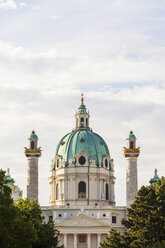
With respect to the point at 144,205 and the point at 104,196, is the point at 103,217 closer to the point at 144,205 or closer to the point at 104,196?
the point at 104,196

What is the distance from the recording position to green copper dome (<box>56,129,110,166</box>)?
5723 inches

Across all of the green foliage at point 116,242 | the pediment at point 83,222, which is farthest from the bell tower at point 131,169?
the green foliage at point 116,242

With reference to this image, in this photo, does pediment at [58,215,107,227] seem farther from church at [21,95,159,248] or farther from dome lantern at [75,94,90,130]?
dome lantern at [75,94,90,130]

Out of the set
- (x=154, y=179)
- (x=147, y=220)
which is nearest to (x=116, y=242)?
(x=147, y=220)

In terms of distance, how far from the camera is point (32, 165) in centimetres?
13862

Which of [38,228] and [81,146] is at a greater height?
[81,146]

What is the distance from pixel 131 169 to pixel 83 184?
1323 cm

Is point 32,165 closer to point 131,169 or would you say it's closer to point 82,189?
point 82,189

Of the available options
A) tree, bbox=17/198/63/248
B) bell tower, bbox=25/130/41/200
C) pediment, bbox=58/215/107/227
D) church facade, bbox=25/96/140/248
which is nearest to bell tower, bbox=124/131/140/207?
church facade, bbox=25/96/140/248

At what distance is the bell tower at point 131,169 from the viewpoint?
13425 centimetres

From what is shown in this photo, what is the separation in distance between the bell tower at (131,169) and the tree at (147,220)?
36415mm

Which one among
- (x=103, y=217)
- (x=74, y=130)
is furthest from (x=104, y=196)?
(x=74, y=130)

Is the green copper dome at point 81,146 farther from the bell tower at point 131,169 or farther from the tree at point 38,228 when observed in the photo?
the tree at point 38,228

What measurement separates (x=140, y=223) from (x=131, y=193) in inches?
1621
